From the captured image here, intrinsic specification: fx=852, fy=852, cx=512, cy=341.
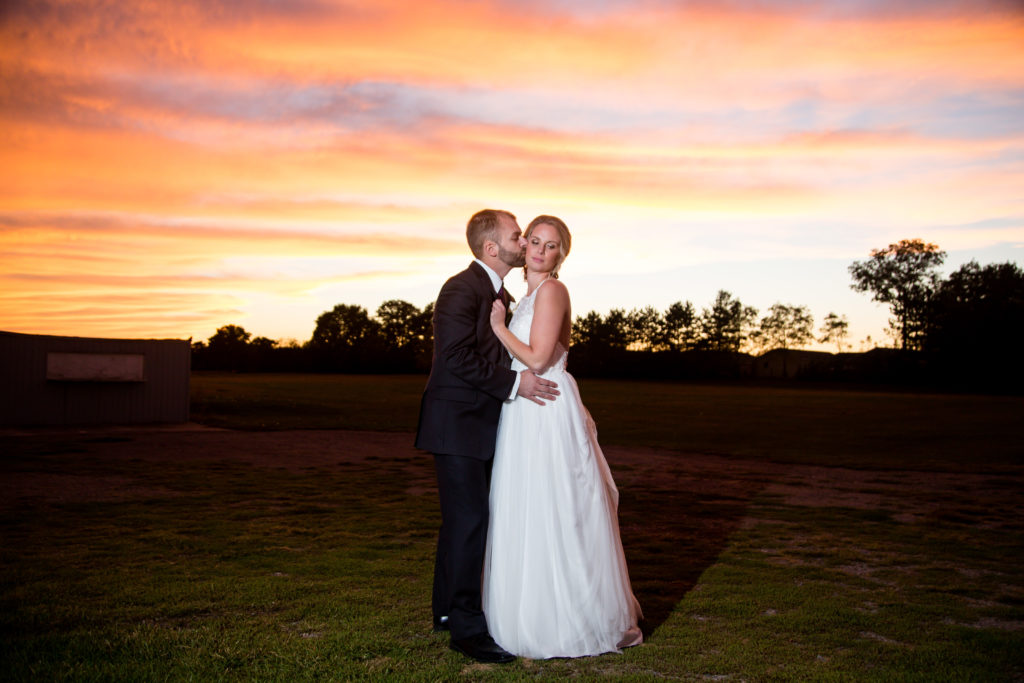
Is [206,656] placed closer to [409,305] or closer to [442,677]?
[442,677]

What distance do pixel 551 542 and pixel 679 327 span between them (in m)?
132

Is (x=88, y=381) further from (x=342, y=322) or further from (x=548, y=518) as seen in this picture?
(x=342, y=322)

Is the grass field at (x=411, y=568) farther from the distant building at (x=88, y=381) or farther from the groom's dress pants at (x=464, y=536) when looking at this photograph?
the distant building at (x=88, y=381)

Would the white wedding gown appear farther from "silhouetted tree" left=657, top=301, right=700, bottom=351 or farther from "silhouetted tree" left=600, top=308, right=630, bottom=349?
"silhouetted tree" left=657, top=301, right=700, bottom=351

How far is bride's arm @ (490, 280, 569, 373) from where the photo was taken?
15.8ft

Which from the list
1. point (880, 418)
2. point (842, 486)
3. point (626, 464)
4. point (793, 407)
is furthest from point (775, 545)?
point (793, 407)

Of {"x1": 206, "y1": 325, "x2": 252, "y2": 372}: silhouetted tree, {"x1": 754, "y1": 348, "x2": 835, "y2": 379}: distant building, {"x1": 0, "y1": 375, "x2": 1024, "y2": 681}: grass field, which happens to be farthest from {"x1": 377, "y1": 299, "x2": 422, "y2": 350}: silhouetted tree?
{"x1": 0, "y1": 375, "x2": 1024, "y2": 681}: grass field

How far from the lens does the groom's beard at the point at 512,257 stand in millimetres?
4832

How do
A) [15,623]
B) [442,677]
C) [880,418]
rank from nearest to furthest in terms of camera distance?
[442,677], [15,623], [880,418]

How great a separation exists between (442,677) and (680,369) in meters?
83.7

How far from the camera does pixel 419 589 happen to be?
21.0ft

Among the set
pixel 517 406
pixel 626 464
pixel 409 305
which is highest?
pixel 409 305

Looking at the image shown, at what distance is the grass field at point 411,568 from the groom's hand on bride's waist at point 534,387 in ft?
4.88

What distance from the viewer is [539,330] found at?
15.8 feet
